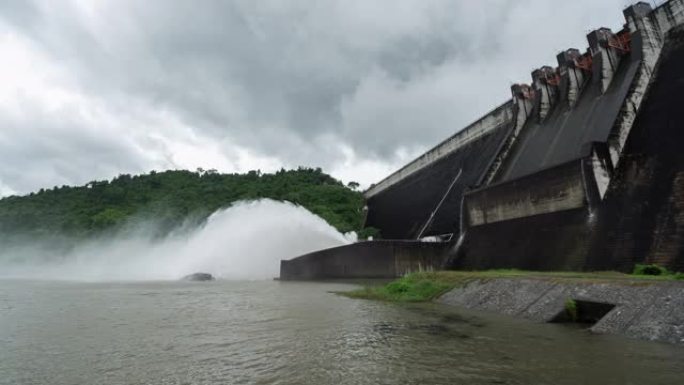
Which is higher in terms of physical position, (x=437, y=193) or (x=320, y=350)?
(x=437, y=193)

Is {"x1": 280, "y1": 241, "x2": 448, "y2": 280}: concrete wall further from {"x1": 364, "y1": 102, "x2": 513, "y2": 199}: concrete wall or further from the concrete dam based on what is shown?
{"x1": 364, "y1": 102, "x2": 513, "y2": 199}: concrete wall

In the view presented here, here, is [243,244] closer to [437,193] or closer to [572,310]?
[437,193]

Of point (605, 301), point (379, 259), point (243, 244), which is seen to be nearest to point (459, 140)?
point (379, 259)

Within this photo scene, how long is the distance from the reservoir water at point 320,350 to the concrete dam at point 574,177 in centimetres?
645

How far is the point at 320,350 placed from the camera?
6590 millimetres

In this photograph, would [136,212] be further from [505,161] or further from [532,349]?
[532,349]

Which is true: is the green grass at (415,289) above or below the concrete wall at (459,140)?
below

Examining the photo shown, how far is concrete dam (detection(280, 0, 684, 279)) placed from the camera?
1330cm

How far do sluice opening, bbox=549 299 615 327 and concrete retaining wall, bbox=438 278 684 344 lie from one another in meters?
0.07

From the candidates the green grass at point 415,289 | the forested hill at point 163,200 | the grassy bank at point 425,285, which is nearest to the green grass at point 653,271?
the grassy bank at point 425,285

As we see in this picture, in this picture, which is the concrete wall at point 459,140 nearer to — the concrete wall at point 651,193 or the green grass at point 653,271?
the concrete wall at point 651,193

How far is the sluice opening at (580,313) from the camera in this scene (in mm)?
8188

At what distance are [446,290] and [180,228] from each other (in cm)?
3902

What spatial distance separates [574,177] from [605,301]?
886cm
